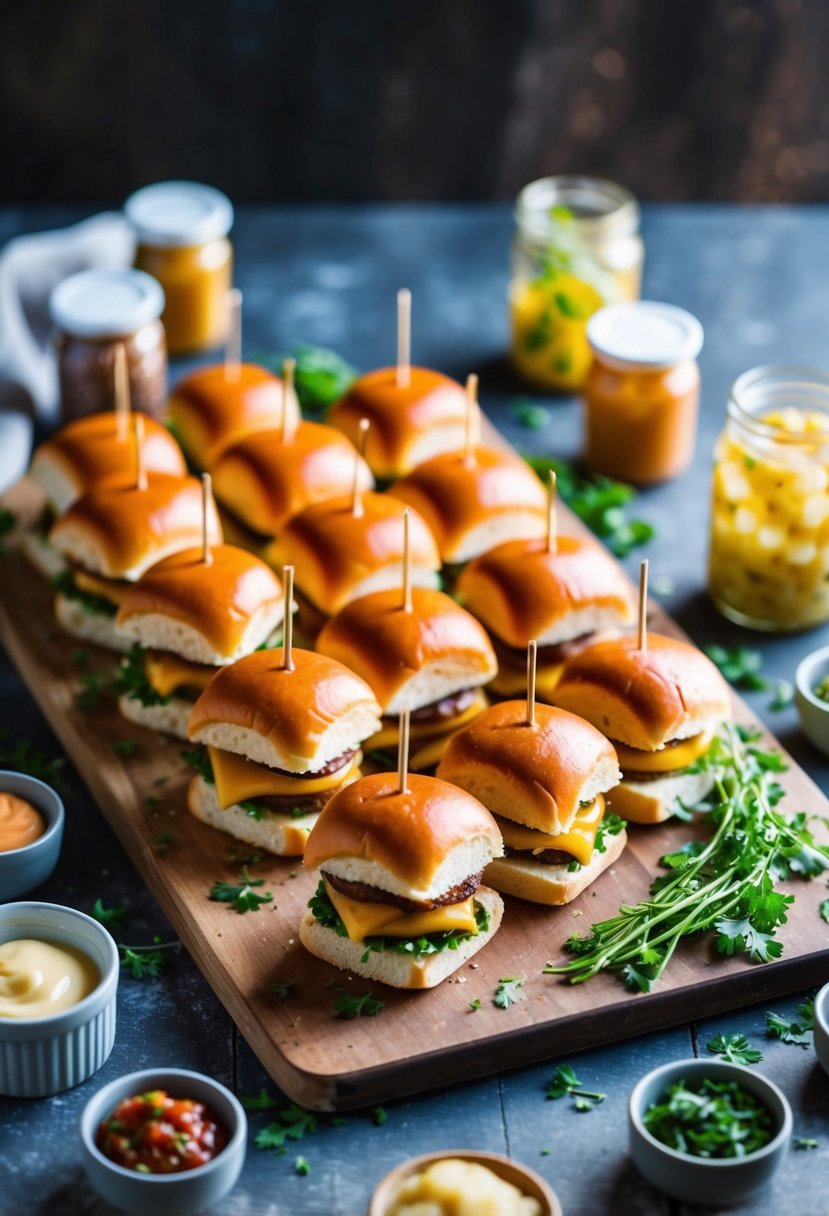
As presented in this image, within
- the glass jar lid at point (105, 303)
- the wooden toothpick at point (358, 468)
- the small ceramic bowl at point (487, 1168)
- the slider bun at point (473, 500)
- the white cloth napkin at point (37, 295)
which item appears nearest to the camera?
the small ceramic bowl at point (487, 1168)

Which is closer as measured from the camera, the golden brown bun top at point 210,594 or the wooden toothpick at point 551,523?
the golden brown bun top at point 210,594

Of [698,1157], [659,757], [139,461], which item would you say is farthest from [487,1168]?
[139,461]

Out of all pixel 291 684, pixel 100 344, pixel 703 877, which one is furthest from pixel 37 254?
pixel 703 877

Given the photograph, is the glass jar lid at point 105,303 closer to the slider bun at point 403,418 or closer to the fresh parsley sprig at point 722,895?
the slider bun at point 403,418

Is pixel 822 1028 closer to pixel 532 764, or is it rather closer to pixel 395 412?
pixel 532 764

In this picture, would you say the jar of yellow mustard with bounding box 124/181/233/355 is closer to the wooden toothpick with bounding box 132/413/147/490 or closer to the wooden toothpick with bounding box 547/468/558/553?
the wooden toothpick with bounding box 132/413/147/490

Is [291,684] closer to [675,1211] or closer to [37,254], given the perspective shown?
[675,1211]

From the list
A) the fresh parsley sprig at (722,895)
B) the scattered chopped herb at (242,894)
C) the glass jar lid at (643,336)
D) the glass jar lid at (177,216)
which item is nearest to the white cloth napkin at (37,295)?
the glass jar lid at (177,216)

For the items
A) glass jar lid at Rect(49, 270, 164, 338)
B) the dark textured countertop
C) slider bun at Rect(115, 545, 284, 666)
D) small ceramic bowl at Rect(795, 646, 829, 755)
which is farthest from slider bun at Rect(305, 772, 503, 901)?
glass jar lid at Rect(49, 270, 164, 338)
